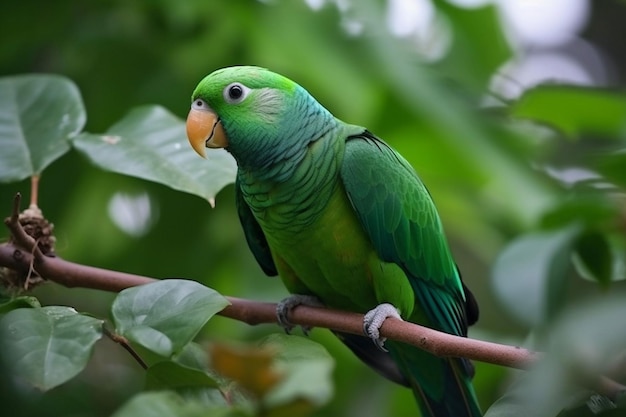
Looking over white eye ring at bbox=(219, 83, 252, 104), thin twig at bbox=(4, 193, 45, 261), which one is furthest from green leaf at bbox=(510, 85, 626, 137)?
thin twig at bbox=(4, 193, 45, 261)

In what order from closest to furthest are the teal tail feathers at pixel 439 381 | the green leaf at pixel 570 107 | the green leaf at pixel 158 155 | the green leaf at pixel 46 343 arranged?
1. the green leaf at pixel 46 343
2. the green leaf at pixel 158 155
3. the teal tail feathers at pixel 439 381
4. the green leaf at pixel 570 107

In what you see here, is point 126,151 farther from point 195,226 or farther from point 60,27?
point 60,27

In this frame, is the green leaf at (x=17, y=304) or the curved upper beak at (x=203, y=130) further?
the curved upper beak at (x=203, y=130)

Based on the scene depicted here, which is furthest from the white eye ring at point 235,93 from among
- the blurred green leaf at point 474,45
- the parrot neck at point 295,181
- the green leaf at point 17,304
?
the blurred green leaf at point 474,45

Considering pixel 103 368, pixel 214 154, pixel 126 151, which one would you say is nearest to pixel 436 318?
pixel 214 154

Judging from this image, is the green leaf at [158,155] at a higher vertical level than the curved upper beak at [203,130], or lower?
lower

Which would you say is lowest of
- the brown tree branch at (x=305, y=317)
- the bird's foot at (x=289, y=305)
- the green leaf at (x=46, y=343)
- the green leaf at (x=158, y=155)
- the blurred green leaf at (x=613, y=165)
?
the bird's foot at (x=289, y=305)

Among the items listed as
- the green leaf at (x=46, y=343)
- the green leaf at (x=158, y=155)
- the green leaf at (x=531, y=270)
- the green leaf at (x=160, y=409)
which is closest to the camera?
the green leaf at (x=160, y=409)

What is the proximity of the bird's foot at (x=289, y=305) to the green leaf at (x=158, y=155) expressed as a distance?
0.30 m

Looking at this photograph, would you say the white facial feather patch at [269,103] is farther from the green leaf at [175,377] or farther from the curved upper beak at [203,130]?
the green leaf at [175,377]

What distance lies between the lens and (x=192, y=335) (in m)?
1.18

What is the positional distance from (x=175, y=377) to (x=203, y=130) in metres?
0.68

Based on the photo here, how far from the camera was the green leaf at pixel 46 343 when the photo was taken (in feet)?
3.61

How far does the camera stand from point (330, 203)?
1825mm
